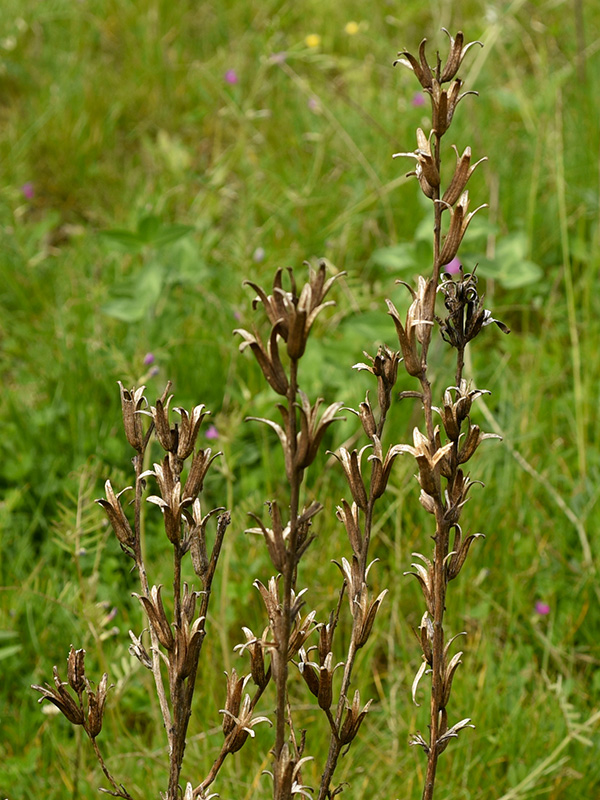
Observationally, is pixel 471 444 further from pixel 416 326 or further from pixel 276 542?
pixel 276 542

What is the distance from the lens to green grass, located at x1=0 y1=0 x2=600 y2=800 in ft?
7.22

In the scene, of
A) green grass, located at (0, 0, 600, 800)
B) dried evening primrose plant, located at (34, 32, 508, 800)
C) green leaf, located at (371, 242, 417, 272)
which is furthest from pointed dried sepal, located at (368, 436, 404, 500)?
green leaf, located at (371, 242, 417, 272)

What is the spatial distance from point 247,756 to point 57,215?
2.70 m

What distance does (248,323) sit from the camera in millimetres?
2760

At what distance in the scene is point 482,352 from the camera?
3543 mm

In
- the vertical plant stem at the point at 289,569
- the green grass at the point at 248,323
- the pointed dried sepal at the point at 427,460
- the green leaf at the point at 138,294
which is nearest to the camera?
the vertical plant stem at the point at 289,569

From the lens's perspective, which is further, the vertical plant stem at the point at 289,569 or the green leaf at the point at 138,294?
the green leaf at the point at 138,294

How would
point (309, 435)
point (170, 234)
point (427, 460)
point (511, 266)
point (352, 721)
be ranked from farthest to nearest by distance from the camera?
point (511, 266)
point (170, 234)
point (352, 721)
point (427, 460)
point (309, 435)

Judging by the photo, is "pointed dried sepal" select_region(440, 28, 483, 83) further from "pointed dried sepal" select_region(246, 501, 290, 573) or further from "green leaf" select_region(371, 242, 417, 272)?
"green leaf" select_region(371, 242, 417, 272)

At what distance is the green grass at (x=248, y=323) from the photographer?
2.20 m

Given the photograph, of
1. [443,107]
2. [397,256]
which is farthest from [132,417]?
[397,256]

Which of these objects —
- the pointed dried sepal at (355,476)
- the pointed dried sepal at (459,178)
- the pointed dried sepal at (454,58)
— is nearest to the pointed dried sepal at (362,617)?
the pointed dried sepal at (355,476)

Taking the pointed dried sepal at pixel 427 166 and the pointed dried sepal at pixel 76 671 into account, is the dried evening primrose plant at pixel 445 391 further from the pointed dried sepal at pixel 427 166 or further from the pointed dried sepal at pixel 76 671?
the pointed dried sepal at pixel 76 671

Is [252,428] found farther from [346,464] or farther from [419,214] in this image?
[346,464]
